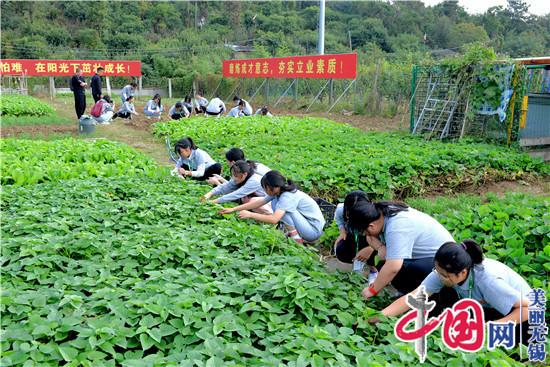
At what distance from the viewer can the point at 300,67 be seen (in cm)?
2000

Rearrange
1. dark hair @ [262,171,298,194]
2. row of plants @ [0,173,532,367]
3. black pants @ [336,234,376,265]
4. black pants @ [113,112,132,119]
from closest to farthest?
row of plants @ [0,173,532,367], black pants @ [336,234,376,265], dark hair @ [262,171,298,194], black pants @ [113,112,132,119]

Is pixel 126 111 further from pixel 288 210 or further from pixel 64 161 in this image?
pixel 288 210

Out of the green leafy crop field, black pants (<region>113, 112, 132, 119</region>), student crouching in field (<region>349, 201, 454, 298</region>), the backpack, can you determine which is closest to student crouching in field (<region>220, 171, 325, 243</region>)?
student crouching in field (<region>349, 201, 454, 298</region>)

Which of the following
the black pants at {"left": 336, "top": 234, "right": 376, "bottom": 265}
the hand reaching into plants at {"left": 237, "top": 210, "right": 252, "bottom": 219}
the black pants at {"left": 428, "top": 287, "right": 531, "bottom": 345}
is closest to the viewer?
the black pants at {"left": 428, "top": 287, "right": 531, "bottom": 345}

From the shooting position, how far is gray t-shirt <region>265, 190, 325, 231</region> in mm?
4953

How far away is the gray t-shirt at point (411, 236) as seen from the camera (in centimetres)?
354

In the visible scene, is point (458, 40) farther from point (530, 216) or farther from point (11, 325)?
point (11, 325)

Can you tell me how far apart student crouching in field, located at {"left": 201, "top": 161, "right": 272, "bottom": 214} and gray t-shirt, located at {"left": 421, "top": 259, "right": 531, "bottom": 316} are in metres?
2.52

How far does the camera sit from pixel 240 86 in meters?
26.7

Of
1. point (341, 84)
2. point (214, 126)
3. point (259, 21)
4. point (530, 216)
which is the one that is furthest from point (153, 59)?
point (530, 216)

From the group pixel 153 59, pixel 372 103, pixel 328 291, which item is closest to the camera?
pixel 328 291

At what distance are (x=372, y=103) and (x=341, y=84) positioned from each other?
119 inches

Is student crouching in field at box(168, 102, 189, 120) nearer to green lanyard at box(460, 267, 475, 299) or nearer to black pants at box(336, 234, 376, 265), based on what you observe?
black pants at box(336, 234, 376, 265)

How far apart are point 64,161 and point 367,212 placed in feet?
18.5
